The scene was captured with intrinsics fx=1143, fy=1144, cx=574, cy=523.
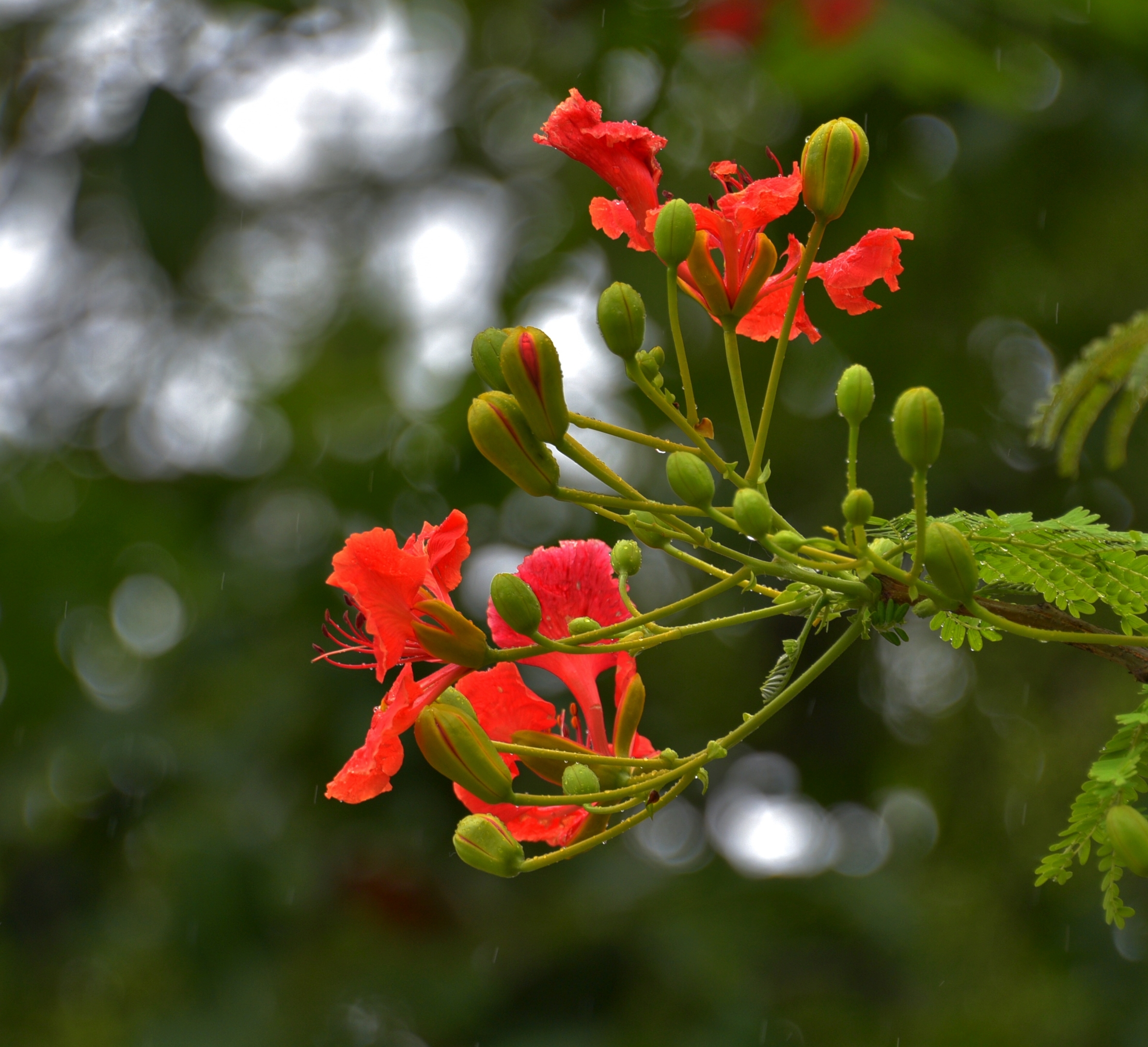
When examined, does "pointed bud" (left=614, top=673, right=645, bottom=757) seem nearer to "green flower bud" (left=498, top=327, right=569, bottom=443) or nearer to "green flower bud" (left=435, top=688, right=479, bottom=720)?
"green flower bud" (left=435, top=688, right=479, bottom=720)

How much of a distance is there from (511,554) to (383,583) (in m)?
3.17

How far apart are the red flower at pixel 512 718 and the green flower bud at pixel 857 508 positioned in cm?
46

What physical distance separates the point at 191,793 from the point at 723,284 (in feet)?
11.3

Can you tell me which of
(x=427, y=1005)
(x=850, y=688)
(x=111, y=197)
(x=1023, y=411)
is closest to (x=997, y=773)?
(x=850, y=688)

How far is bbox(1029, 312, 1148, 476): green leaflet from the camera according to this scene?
1137 millimetres

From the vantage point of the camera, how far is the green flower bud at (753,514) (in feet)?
3.45

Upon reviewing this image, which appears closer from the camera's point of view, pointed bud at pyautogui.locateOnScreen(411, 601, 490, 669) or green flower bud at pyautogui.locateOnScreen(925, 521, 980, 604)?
green flower bud at pyautogui.locateOnScreen(925, 521, 980, 604)

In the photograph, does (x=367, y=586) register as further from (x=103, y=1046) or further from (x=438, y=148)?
(x=438, y=148)

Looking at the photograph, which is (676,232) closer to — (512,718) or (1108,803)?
(512,718)

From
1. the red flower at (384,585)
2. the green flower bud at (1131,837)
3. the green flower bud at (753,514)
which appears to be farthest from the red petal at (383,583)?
the green flower bud at (1131,837)

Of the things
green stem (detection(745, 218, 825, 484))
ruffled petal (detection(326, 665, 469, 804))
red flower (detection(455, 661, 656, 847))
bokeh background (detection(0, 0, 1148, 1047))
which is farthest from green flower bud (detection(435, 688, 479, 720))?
bokeh background (detection(0, 0, 1148, 1047))

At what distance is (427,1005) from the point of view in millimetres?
4156

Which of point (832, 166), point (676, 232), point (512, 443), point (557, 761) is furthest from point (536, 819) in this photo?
point (832, 166)

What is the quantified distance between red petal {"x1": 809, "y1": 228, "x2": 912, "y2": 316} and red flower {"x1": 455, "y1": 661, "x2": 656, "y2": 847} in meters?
0.59
